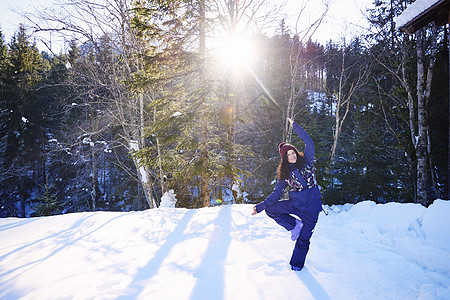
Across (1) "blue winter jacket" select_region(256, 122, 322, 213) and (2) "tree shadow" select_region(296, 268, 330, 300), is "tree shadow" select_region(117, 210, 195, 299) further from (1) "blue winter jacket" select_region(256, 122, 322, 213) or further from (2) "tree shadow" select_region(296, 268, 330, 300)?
(2) "tree shadow" select_region(296, 268, 330, 300)

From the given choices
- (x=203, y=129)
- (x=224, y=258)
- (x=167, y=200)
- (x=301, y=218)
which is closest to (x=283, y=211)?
(x=301, y=218)

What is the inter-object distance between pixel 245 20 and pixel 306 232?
8.09m

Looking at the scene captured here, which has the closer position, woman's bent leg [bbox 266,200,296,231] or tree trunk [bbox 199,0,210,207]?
woman's bent leg [bbox 266,200,296,231]

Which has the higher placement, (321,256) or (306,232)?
(306,232)

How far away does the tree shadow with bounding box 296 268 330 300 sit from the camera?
2.29 meters

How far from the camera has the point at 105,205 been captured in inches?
883

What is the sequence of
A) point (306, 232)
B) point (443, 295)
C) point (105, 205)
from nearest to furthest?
point (443, 295)
point (306, 232)
point (105, 205)

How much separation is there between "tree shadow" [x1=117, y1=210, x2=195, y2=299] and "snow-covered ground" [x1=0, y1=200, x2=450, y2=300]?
1cm

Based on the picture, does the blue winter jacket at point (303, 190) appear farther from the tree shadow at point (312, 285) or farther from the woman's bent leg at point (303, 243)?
the tree shadow at point (312, 285)

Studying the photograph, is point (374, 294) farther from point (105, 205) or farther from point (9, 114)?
point (9, 114)

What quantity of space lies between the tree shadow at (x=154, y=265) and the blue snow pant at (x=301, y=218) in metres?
1.78

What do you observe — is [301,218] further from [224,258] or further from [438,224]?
[438,224]

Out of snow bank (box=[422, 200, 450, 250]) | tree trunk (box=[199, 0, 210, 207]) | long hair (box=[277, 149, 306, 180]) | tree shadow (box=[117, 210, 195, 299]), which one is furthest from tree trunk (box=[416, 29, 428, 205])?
tree shadow (box=[117, 210, 195, 299])

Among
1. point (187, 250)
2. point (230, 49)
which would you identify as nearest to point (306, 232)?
point (187, 250)
